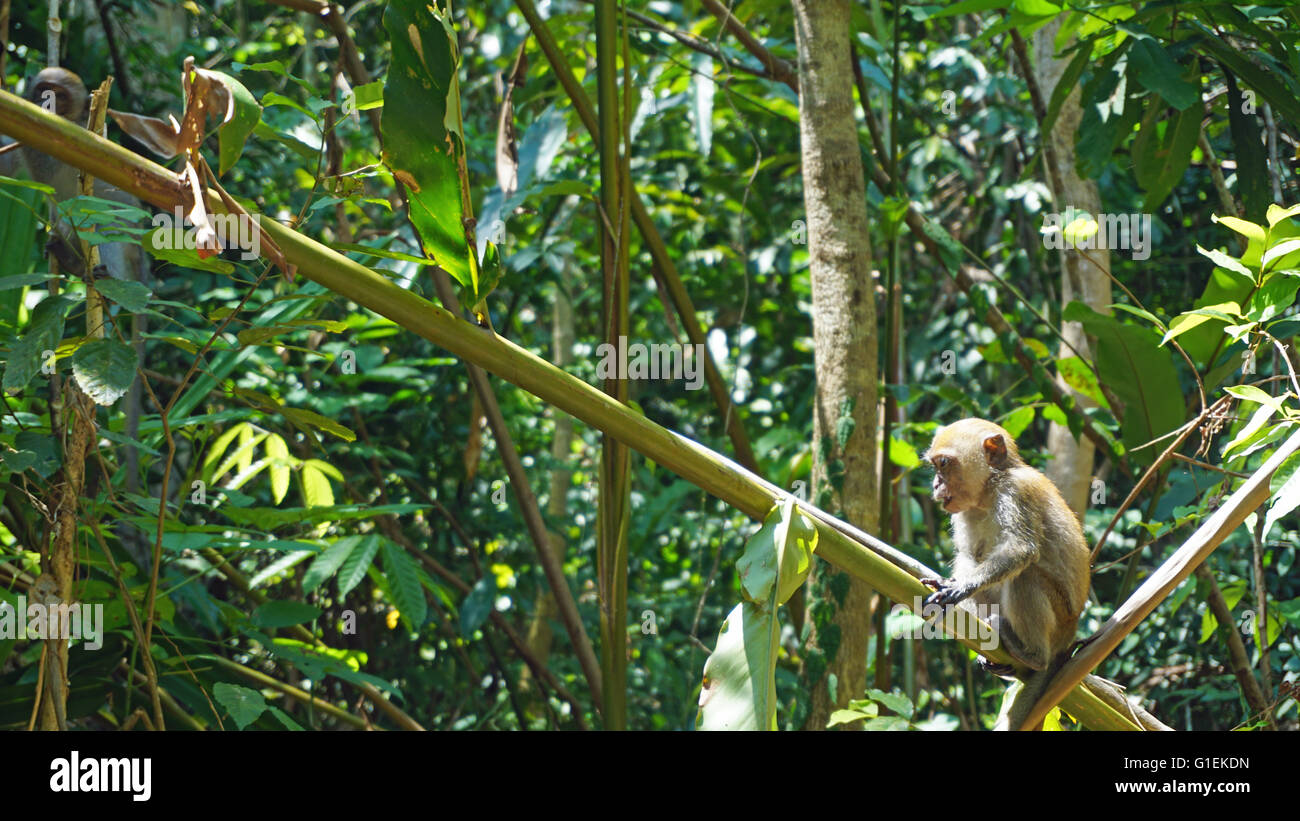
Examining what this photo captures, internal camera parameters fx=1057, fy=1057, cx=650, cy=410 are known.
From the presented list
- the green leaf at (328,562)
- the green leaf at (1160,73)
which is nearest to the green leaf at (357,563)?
the green leaf at (328,562)

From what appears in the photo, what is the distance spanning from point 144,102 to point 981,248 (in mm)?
4437

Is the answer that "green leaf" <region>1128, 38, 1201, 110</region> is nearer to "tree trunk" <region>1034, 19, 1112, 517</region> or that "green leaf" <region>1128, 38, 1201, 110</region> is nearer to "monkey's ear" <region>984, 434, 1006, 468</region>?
"monkey's ear" <region>984, 434, 1006, 468</region>

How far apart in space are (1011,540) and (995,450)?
1.09ft

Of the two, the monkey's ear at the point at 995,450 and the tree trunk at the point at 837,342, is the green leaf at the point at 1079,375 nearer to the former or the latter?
the monkey's ear at the point at 995,450

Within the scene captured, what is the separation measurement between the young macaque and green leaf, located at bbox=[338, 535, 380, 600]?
1008 mm

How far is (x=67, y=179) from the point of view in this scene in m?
2.82

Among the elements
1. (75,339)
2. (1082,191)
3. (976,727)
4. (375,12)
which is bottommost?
(976,727)

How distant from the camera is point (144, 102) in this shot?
4996mm

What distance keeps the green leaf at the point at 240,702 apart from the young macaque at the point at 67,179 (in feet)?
3.18

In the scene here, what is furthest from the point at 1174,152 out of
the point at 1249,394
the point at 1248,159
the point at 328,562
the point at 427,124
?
the point at 328,562

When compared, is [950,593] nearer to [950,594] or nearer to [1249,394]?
[950,594]

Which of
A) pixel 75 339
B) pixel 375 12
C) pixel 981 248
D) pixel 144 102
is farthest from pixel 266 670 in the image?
pixel 375 12
